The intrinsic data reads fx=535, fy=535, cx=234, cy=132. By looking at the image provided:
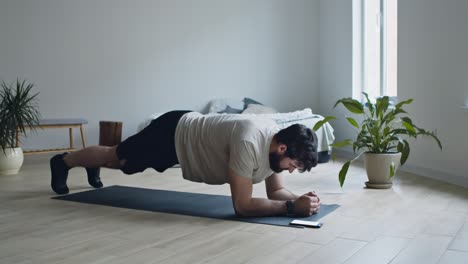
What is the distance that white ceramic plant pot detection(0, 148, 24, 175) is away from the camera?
5113mm

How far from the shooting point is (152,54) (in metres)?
6.74

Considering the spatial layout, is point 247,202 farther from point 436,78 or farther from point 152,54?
point 152,54

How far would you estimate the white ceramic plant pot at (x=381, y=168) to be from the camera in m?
4.06

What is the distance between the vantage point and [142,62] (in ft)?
21.9

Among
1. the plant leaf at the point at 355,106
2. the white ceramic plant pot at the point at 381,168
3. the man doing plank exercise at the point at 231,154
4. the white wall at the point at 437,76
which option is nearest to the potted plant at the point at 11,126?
the man doing plank exercise at the point at 231,154

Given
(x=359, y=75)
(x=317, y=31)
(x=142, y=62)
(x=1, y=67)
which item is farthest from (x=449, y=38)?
(x=1, y=67)

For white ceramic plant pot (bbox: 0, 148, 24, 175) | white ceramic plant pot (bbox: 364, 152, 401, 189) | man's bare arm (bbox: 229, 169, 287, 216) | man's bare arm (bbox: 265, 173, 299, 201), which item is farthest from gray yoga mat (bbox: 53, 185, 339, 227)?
white ceramic plant pot (bbox: 0, 148, 24, 175)

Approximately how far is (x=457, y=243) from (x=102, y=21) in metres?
5.09

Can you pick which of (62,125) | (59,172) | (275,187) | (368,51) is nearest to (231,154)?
(275,187)

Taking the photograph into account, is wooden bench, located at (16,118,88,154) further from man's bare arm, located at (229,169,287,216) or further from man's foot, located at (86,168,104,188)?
man's bare arm, located at (229,169,287,216)

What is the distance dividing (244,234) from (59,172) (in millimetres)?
1737

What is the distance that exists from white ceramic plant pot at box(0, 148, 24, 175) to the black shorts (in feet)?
7.36

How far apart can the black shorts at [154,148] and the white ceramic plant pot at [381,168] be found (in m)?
1.62

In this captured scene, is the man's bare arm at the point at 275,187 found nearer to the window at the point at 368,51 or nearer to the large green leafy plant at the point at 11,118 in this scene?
the large green leafy plant at the point at 11,118
